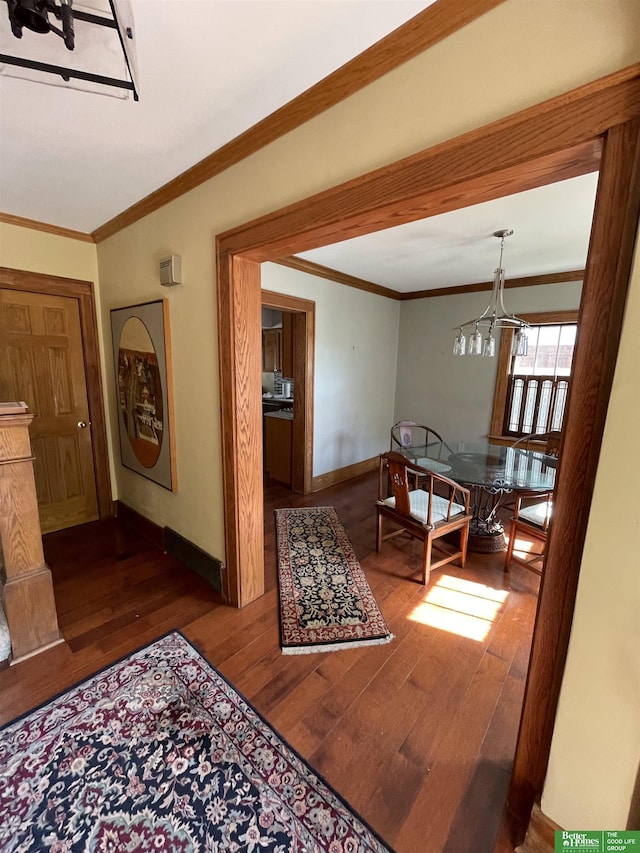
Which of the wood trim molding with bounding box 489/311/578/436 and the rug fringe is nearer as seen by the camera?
the rug fringe

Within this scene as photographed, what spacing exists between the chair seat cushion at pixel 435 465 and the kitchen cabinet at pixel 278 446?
162 cm

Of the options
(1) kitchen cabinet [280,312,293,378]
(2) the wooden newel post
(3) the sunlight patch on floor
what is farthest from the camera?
(1) kitchen cabinet [280,312,293,378]

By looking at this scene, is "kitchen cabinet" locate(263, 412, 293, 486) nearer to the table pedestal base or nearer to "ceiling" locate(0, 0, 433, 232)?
the table pedestal base

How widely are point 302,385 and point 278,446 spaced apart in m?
0.96

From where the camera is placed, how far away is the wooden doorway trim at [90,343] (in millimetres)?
2676

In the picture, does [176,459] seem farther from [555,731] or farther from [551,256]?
[551,256]

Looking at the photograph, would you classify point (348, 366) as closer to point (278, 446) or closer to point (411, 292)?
point (278, 446)

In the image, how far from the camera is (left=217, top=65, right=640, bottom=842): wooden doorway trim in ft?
2.71

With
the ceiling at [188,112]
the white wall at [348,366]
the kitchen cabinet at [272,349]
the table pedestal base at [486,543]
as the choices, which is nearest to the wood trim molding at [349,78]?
the ceiling at [188,112]

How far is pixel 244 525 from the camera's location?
2117mm

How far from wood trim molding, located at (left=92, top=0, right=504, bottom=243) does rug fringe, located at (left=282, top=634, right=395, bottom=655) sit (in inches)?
95.7

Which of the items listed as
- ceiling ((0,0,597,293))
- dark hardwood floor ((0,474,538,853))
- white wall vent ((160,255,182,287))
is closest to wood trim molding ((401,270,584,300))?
ceiling ((0,0,597,293))

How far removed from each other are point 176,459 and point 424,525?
1.76 m

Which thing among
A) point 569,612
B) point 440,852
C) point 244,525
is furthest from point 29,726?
point 569,612
